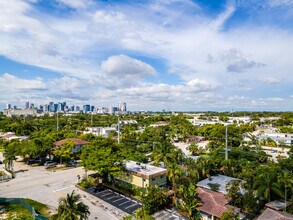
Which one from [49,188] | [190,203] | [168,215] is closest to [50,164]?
[49,188]

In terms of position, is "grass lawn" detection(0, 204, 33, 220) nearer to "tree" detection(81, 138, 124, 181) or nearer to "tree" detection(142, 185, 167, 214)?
"tree" detection(81, 138, 124, 181)

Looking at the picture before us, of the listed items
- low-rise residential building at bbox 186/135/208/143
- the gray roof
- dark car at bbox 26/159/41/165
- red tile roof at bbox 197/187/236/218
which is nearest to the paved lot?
red tile roof at bbox 197/187/236/218

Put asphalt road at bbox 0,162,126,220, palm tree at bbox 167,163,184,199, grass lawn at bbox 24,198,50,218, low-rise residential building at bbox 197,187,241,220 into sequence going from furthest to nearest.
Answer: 1. palm tree at bbox 167,163,184,199
2. asphalt road at bbox 0,162,126,220
3. grass lawn at bbox 24,198,50,218
4. low-rise residential building at bbox 197,187,241,220

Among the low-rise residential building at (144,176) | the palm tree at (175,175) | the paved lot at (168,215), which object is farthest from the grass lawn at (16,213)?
the palm tree at (175,175)

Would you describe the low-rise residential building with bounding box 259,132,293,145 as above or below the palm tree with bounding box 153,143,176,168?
below

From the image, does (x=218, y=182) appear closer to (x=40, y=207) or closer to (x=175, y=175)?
(x=175, y=175)

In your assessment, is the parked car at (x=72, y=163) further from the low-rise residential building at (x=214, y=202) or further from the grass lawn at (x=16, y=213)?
the low-rise residential building at (x=214, y=202)

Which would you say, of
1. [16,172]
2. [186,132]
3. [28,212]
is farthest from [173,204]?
[186,132]
